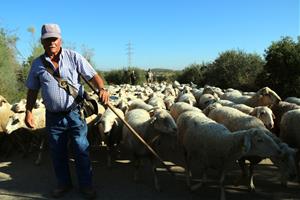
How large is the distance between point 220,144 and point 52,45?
332 cm

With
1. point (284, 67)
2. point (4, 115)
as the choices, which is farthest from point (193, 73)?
point (4, 115)

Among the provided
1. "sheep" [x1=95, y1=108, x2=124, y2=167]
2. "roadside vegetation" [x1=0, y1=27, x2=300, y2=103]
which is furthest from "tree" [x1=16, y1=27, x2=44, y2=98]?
"sheep" [x1=95, y1=108, x2=124, y2=167]

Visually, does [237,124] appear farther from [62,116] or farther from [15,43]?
[15,43]

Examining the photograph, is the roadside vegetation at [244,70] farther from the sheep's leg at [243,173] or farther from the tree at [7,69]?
the sheep's leg at [243,173]

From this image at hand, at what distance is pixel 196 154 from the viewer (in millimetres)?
7797

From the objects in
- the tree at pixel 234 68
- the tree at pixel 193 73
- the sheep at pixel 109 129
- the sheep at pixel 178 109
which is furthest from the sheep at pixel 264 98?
the tree at pixel 193 73

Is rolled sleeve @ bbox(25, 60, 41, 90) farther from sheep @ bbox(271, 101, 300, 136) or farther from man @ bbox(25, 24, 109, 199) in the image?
sheep @ bbox(271, 101, 300, 136)

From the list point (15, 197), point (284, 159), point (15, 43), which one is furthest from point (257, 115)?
point (15, 43)

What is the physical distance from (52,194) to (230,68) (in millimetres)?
29196

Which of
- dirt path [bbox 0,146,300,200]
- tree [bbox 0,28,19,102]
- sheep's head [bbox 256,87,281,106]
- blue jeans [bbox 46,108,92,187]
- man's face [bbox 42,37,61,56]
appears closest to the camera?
man's face [bbox 42,37,61,56]

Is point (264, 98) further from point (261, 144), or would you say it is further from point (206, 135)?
point (261, 144)

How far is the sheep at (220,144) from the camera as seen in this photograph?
659cm

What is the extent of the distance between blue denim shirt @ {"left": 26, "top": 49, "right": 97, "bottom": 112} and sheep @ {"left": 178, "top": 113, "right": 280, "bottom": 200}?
8.07 ft

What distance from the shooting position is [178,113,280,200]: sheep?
6.59 metres
